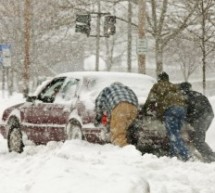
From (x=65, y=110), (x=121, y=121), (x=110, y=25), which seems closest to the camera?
(x=121, y=121)

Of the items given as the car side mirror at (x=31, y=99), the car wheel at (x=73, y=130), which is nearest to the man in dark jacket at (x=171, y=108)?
the car wheel at (x=73, y=130)

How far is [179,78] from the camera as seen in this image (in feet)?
297

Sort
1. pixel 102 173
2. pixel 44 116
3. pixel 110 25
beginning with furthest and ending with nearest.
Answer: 1. pixel 110 25
2. pixel 44 116
3. pixel 102 173

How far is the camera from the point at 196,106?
1059 centimetres

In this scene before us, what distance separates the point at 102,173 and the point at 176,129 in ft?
12.2

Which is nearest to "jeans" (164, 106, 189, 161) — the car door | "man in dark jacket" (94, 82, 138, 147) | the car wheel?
"man in dark jacket" (94, 82, 138, 147)

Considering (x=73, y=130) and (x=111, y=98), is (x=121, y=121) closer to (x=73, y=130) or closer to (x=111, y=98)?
(x=111, y=98)

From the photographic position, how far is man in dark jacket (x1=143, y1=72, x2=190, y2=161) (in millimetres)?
10141

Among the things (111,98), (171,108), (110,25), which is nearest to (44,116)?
(111,98)

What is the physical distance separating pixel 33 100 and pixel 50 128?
770mm

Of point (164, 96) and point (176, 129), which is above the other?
point (164, 96)

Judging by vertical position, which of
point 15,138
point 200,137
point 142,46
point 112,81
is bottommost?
point 15,138

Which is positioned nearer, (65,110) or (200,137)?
(200,137)

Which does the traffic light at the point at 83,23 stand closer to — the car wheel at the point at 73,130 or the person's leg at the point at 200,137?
the car wheel at the point at 73,130
